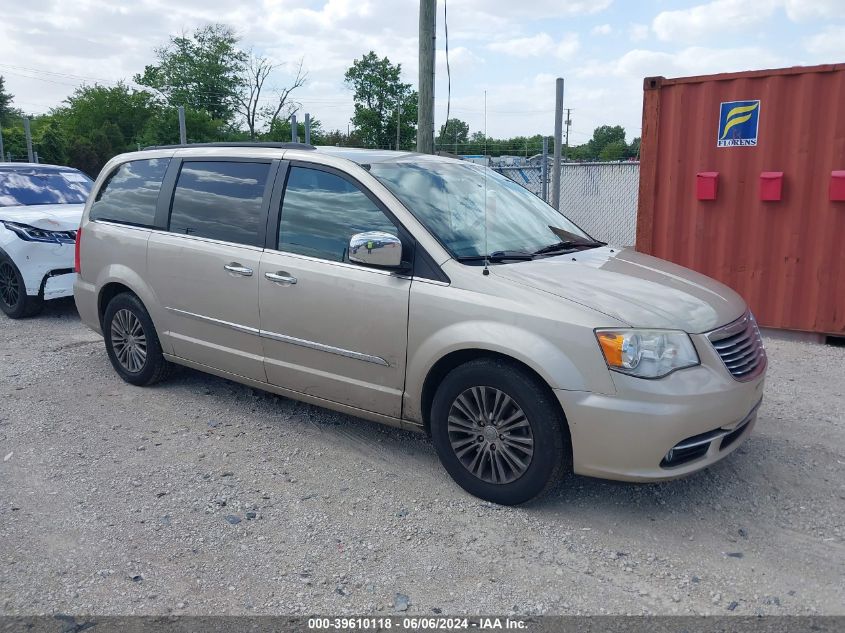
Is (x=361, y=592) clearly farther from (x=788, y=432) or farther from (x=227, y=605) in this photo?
(x=788, y=432)

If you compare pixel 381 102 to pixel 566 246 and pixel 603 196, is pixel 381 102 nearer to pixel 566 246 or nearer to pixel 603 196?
pixel 603 196

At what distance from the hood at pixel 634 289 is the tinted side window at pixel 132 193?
2.89 metres

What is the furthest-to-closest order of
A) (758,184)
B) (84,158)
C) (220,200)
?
(84,158) → (758,184) → (220,200)

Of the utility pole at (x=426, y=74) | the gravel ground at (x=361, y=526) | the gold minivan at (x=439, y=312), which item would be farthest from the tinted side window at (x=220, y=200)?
the utility pole at (x=426, y=74)

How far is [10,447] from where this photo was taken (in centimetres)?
449

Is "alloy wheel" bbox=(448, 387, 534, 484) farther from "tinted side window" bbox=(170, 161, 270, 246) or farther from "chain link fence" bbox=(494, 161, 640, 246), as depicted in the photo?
"chain link fence" bbox=(494, 161, 640, 246)

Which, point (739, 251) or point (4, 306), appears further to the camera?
point (4, 306)

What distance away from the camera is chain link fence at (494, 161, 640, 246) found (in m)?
15.7

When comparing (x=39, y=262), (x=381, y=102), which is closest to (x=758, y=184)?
(x=39, y=262)

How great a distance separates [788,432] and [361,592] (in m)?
3.09

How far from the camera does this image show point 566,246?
4441 millimetres

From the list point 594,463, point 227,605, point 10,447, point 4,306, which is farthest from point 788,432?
point 4,306

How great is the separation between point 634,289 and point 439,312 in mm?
985

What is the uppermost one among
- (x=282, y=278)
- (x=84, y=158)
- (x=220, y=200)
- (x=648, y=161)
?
(x=84, y=158)
